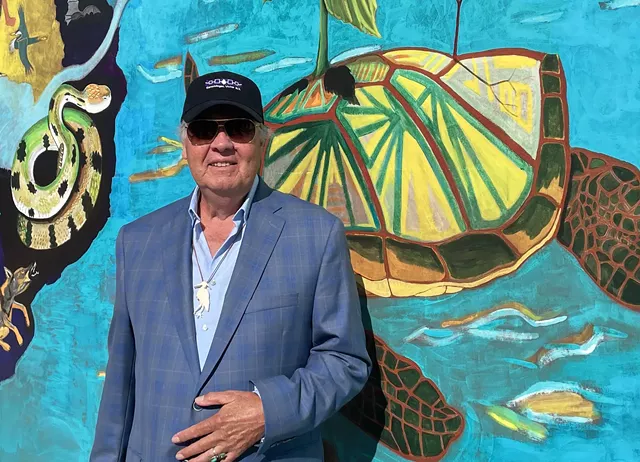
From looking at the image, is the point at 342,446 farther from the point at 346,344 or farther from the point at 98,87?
the point at 98,87

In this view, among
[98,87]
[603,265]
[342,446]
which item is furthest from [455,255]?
[98,87]

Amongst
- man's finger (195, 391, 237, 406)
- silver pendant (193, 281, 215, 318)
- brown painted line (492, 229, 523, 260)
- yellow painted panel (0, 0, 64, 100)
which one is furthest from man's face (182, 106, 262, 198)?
yellow painted panel (0, 0, 64, 100)

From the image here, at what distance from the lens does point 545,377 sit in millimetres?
1965

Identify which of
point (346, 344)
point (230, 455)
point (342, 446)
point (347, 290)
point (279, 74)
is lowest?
point (342, 446)

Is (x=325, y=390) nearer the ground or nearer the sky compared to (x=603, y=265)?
nearer the ground

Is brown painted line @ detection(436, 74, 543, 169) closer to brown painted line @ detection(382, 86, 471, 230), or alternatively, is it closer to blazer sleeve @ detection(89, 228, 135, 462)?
brown painted line @ detection(382, 86, 471, 230)

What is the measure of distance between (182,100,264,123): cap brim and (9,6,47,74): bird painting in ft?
5.70

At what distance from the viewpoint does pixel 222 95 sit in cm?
174

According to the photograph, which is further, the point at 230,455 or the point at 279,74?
the point at 279,74

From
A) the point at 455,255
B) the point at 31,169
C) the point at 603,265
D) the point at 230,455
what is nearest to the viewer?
the point at 230,455

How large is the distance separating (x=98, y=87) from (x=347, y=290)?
5.86 feet

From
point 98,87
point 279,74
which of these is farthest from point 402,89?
point 98,87

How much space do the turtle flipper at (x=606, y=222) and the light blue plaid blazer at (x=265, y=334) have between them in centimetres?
73

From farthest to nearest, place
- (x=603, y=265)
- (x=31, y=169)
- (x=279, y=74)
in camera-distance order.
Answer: (x=31, y=169) → (x=279, y=74) → (x=603, y=265)
